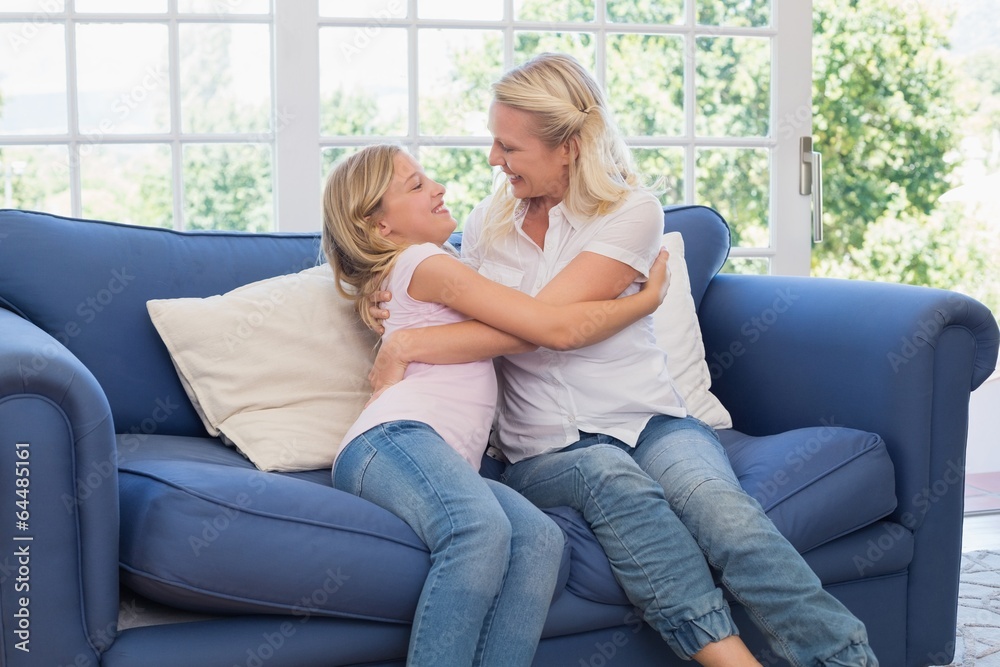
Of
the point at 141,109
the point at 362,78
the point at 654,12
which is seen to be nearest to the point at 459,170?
the point at 362,78

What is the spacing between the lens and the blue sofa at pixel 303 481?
124 cm

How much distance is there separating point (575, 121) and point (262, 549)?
2.80 ft

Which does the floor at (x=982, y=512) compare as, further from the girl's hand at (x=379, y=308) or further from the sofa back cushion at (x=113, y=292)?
the sofa back cushion at (x=113, y=292)

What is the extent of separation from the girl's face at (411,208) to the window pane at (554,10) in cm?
121

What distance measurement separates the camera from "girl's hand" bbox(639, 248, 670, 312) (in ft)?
5.44

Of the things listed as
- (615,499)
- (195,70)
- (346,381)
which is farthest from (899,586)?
(195,70)

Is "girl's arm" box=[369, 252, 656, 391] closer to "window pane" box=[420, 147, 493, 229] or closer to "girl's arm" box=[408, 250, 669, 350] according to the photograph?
"girl's arm" box=[408, 250, 669, 350]

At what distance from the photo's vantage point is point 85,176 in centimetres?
576

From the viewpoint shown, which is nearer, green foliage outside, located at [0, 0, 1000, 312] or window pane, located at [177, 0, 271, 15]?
window pane, located at [177, 0, 271, 15]

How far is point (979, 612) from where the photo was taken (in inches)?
86.2

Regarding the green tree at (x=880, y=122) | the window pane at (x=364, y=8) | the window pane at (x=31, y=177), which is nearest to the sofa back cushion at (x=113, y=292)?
the window pane at (x=364, y=8)

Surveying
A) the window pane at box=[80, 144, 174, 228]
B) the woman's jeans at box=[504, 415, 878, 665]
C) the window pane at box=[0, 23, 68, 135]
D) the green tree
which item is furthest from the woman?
the green tree

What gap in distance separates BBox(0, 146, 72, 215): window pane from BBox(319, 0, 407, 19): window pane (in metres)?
3.44

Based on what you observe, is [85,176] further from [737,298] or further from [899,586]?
[899,586]
